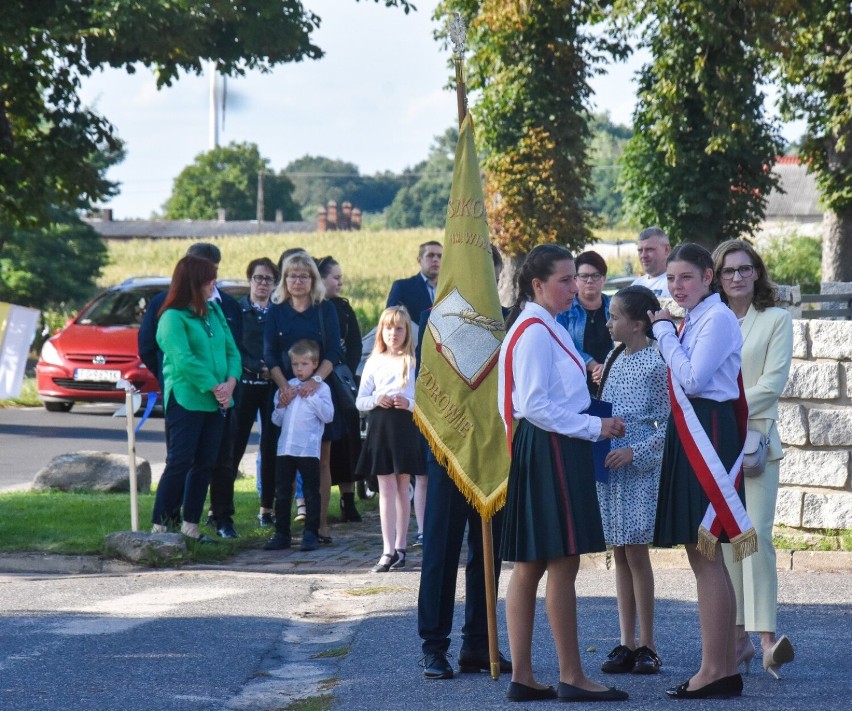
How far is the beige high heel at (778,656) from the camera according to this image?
247 inches

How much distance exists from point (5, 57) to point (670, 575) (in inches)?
529

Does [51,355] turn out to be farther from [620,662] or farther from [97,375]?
[620,662]

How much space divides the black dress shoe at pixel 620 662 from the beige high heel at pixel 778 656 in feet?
1.97

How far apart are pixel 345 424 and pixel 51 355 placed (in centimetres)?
1098

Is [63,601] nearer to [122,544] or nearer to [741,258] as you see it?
[122,544]

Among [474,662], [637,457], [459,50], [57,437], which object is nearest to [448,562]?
[474,662]

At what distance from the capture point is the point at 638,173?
2908cm

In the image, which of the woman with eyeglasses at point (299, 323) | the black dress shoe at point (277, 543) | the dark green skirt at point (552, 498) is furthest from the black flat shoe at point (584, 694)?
the woman with eyeglasses at point (299, 323)

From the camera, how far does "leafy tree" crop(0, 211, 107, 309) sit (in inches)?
1503

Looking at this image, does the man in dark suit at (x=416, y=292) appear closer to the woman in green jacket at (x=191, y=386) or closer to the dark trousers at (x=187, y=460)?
the woman in green jacket at (x=191, y=386)

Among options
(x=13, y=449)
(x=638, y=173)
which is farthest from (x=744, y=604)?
(x=638, y=173)

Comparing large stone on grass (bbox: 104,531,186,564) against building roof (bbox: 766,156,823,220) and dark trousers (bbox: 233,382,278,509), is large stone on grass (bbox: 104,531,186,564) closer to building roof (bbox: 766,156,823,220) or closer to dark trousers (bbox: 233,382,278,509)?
dark trousers (bbox: 233,382,278,509)

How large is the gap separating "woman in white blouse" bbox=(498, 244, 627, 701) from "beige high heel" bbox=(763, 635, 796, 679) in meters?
0.80

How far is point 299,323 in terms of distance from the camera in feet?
35.0
